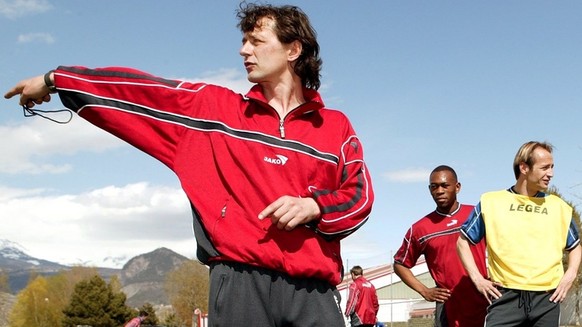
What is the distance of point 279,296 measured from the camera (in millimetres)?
3521

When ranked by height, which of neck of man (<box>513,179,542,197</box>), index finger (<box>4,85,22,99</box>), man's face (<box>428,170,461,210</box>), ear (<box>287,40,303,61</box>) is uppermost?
man's face (<box>428,170,461,210</box>)

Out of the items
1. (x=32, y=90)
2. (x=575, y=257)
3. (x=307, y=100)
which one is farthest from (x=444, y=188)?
(x=32, y=90)

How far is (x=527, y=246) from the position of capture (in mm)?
6535

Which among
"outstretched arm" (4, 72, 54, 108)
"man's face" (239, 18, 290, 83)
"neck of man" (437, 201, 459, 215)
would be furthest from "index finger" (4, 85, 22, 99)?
"neck of man" (437, 201, 459, 215)

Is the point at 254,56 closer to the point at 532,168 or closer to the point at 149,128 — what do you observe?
the point at 149,128

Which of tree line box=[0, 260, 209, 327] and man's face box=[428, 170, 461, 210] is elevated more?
tree line box=[0, 260, 209, 327]

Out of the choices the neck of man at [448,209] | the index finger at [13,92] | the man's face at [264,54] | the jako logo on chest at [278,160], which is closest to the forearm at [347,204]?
the jako logo on chest at [278,160]

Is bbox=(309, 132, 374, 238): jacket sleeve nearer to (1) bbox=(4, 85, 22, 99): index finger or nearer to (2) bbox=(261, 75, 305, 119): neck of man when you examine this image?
(2) bbox=(261, 75, 305, 119): neck of man

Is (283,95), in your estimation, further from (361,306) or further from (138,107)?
(361,306)

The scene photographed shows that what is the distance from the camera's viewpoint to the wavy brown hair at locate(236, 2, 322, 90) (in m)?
4.07

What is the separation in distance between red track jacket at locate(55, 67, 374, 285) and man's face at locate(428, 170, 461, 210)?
4.76m

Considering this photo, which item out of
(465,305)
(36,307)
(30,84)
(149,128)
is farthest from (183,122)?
(36,307)

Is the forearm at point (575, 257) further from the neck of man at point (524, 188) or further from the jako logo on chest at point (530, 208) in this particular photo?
the neck of man at point (524, 188)

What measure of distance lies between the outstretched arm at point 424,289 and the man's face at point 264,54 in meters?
4.74
